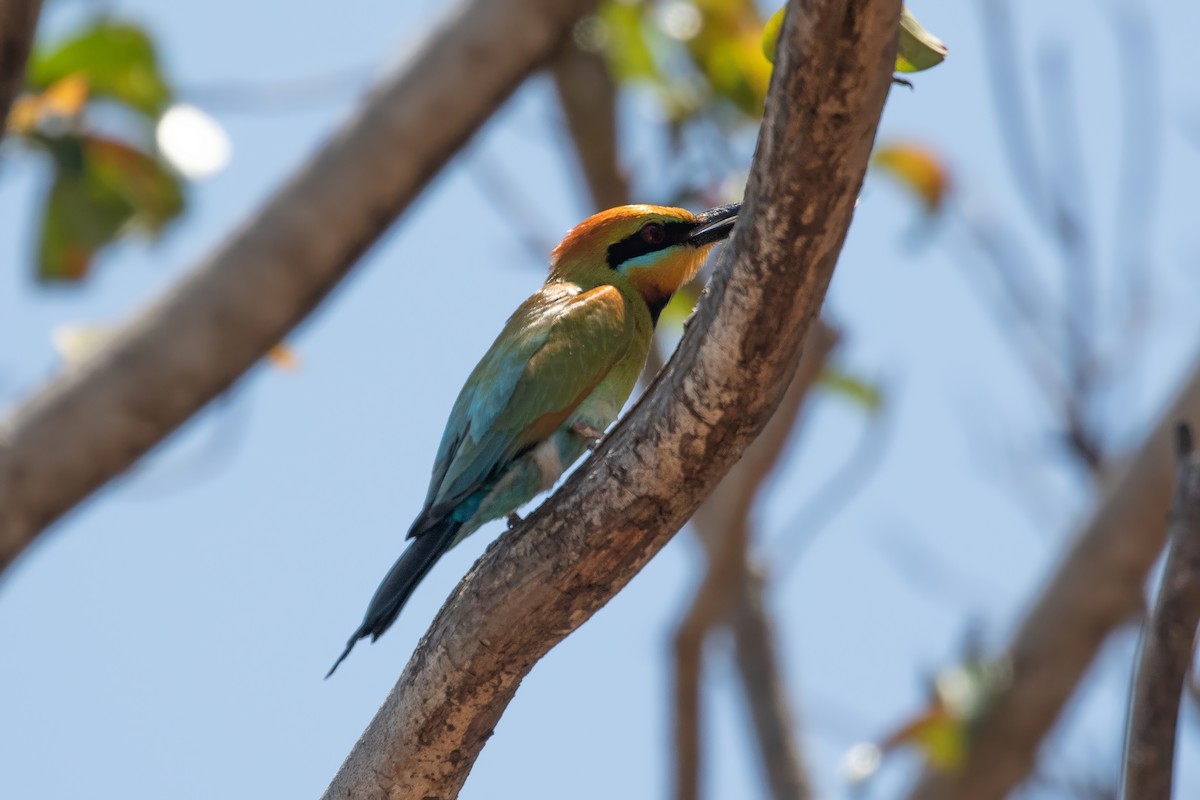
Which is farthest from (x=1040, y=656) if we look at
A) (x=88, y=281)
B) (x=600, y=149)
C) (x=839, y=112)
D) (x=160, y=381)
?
(x=839, y=112)

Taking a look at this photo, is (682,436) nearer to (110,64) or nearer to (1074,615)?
(110,64)

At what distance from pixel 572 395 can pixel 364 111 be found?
2165 millimetres

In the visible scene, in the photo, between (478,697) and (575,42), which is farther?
(575,42)

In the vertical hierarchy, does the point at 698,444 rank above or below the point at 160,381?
below

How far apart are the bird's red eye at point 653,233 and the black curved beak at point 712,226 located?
3.0 inches

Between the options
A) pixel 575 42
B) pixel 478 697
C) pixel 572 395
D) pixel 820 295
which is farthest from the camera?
pixel 575 42

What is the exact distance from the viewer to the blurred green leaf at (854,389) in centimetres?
548

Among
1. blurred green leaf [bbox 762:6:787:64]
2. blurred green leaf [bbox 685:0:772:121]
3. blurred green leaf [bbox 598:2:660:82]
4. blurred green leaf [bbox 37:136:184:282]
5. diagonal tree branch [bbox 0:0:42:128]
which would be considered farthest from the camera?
blurred green leaf [bbox 598:2:660:82]

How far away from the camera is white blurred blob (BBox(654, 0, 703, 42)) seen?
5.45m

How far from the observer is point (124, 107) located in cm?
509

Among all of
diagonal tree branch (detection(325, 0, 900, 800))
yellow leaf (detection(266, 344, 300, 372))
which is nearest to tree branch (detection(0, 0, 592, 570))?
yellow leaf (detection(266, 344, 300, 372))

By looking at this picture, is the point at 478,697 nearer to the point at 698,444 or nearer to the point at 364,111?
the point at 698,444

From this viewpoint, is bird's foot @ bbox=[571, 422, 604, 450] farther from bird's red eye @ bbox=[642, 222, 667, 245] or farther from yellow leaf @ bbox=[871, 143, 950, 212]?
yellow leaf @ bbox=[871, 143, 950, 212]

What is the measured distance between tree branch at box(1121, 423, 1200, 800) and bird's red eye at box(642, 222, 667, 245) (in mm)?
2001
